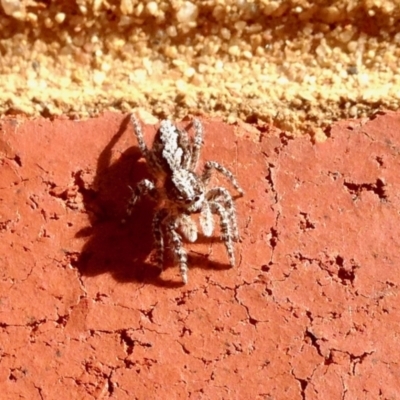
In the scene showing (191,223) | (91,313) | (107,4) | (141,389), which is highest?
(107,4)

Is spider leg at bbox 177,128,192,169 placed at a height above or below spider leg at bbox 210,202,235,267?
above

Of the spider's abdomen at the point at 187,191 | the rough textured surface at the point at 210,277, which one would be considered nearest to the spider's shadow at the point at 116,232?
the rough textured surface at the point at 210,277

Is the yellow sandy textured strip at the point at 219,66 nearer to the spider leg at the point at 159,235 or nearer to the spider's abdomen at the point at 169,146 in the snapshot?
the spider's abdomen at the point at 169,146

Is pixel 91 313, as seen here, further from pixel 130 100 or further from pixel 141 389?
pixel 130 100

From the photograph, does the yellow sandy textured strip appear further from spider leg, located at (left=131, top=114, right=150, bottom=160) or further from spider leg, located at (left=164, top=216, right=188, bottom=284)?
spider leg, located at (left=164, top=216, right=188, bottom=284)

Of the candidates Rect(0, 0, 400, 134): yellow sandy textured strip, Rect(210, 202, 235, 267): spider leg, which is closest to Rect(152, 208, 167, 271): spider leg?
Rect(210, 202, 235, 267): spider leg

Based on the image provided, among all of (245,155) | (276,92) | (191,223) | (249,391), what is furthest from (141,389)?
(276,92)

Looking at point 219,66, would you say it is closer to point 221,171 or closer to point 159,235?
point 221,171

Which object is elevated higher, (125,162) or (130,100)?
(130,100)
